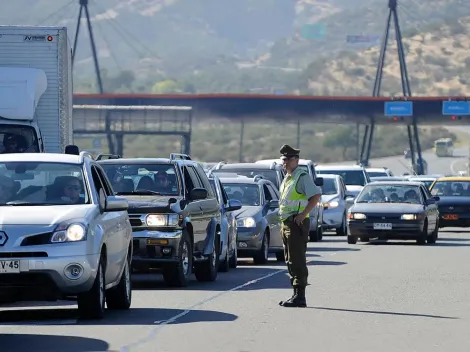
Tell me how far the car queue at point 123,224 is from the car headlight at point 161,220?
0.01m

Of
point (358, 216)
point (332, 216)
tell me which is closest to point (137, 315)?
point (358, 216)

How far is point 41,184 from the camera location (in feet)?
48.8

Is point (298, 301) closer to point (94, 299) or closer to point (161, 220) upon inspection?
point (94, 299)

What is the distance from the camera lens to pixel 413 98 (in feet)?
300

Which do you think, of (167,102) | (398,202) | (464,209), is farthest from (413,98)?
(398,202)

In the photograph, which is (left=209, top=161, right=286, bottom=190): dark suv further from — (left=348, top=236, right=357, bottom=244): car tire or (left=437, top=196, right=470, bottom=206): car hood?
(left=437, top=196, right=470, bottom=206): car hood

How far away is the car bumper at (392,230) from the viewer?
3347 centimetres

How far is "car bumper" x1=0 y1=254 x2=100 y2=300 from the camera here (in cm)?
1365

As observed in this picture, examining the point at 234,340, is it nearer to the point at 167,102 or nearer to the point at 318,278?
the point at 318,278

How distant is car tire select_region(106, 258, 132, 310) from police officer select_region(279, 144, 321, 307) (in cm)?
179

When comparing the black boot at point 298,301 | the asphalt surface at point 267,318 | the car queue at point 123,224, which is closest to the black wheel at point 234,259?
the car queue at point 123,224

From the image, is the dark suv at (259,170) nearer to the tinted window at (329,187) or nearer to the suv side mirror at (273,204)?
the suv side mirror at (273,204)

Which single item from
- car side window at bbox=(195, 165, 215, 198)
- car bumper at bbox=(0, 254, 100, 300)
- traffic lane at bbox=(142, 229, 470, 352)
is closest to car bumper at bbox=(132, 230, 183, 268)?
traffic lane at bbox=(142, 229, 470, 352)

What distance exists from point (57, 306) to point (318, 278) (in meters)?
6.18
